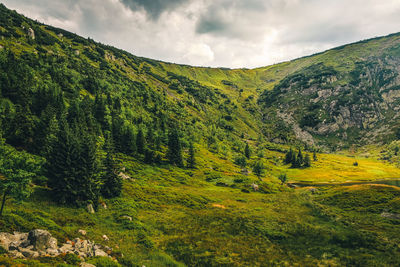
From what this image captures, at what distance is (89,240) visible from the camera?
29.8 metres

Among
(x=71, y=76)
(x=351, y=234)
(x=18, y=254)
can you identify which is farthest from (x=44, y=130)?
(x=71, y=76)

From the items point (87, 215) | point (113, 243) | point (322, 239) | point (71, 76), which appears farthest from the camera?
point (71, 76)

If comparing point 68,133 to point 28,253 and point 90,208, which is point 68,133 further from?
point 28,253

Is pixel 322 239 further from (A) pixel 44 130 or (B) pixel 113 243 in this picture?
(A) pixel 44 130

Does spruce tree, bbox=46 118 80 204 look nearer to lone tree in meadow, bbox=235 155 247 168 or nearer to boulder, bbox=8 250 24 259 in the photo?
boulder, bbox=8 250 24 259


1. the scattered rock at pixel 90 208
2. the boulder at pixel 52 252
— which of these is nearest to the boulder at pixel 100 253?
the boulder at pixel 52 252

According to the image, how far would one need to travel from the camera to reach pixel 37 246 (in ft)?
73.6

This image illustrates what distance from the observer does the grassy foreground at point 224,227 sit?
32156 mm

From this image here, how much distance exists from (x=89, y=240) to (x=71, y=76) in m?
177

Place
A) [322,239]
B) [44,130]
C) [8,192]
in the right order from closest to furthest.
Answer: [8,192] < [322,239] < [44,130]

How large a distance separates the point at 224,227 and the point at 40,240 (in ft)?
116

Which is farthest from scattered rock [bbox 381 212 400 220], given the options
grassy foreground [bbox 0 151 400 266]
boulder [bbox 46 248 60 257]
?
boulder [bbox 46 248 60 257]

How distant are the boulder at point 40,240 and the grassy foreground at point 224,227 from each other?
3104 mm

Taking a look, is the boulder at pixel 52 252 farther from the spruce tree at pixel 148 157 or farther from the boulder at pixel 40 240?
the spruce tree at pixel 148 157
